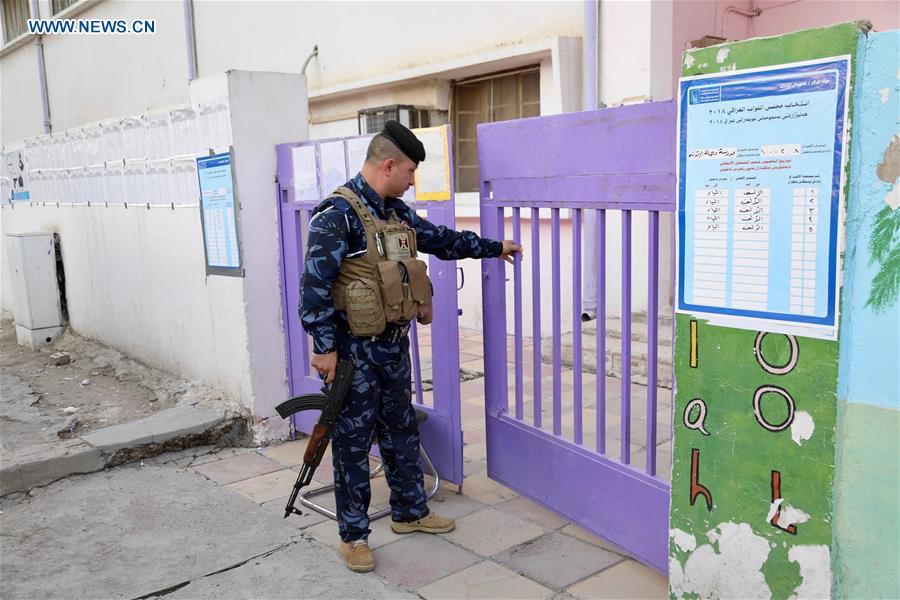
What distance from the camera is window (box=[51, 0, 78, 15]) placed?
14223mm

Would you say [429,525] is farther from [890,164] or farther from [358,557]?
[890,164]

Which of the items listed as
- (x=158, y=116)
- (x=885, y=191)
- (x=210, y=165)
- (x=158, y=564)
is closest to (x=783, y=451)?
(x=885, y=191)

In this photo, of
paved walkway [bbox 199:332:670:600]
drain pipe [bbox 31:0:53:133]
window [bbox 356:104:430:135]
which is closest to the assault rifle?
paved walkway [bbox 199:332:670:600]

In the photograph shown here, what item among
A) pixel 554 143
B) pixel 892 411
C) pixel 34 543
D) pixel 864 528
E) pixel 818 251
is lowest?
pixel 34 543

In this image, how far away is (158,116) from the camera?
5.19m

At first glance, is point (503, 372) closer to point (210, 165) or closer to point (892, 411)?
point (892, 411)

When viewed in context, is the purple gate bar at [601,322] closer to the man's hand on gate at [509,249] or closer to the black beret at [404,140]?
the man's hand on gate at [509,249]

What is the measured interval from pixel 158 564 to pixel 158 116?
126 inches

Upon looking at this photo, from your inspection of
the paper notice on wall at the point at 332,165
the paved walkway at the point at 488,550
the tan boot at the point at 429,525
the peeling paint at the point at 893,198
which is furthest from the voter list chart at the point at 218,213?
the peeling paint at the point at 893,198

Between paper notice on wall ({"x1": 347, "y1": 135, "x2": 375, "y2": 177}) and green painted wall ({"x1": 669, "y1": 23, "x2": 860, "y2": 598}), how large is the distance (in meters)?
2.00

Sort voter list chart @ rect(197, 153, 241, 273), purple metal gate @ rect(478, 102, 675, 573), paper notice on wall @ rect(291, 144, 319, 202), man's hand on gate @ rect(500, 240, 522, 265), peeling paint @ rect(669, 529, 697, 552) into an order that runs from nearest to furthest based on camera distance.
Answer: peeling paint @ rect(669, 529, 697, 552), purple metal gate @ rect(478, 102, 675, 573), man's hand on gate @ rect(500, 240, 522, 265), paper notice on wall @ rect(291, 144, 319, 202), voter list chart @ rect(197, 153, 241, 273)

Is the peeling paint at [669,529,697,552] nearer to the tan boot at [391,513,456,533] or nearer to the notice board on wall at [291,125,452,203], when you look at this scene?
the tan boot at [391,513,456,533]

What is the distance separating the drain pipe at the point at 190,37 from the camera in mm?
10359

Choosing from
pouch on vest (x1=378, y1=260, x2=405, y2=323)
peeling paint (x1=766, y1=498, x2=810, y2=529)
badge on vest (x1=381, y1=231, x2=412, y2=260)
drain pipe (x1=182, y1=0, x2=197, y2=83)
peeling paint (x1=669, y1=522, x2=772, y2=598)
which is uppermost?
drain pipe (x1=182, y1=0, x2=197, y2=83)
